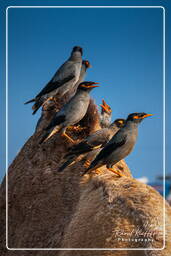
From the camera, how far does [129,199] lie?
7.24 m

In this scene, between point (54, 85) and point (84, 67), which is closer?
point (54, 85)

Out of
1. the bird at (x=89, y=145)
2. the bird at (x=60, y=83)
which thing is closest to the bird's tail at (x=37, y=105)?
the bird at (x=60, y=83)

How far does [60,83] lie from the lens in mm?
11031

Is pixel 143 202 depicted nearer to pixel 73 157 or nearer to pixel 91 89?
pixel 73 157

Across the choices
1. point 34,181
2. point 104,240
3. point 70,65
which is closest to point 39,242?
point 34,181

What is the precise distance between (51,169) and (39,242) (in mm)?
1520

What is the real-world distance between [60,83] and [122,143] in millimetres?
3160

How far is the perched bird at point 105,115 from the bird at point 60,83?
3.64 feet

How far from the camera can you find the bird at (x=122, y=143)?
8.50 metres

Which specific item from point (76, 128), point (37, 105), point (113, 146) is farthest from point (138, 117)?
point (37, 105)

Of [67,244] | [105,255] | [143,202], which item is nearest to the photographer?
[105,255]

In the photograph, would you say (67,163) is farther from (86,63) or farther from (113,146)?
(86,63)

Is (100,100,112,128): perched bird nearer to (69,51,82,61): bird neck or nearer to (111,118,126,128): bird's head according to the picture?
(69,51,82,61): bird neck

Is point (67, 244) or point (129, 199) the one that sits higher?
point (129, 199)
